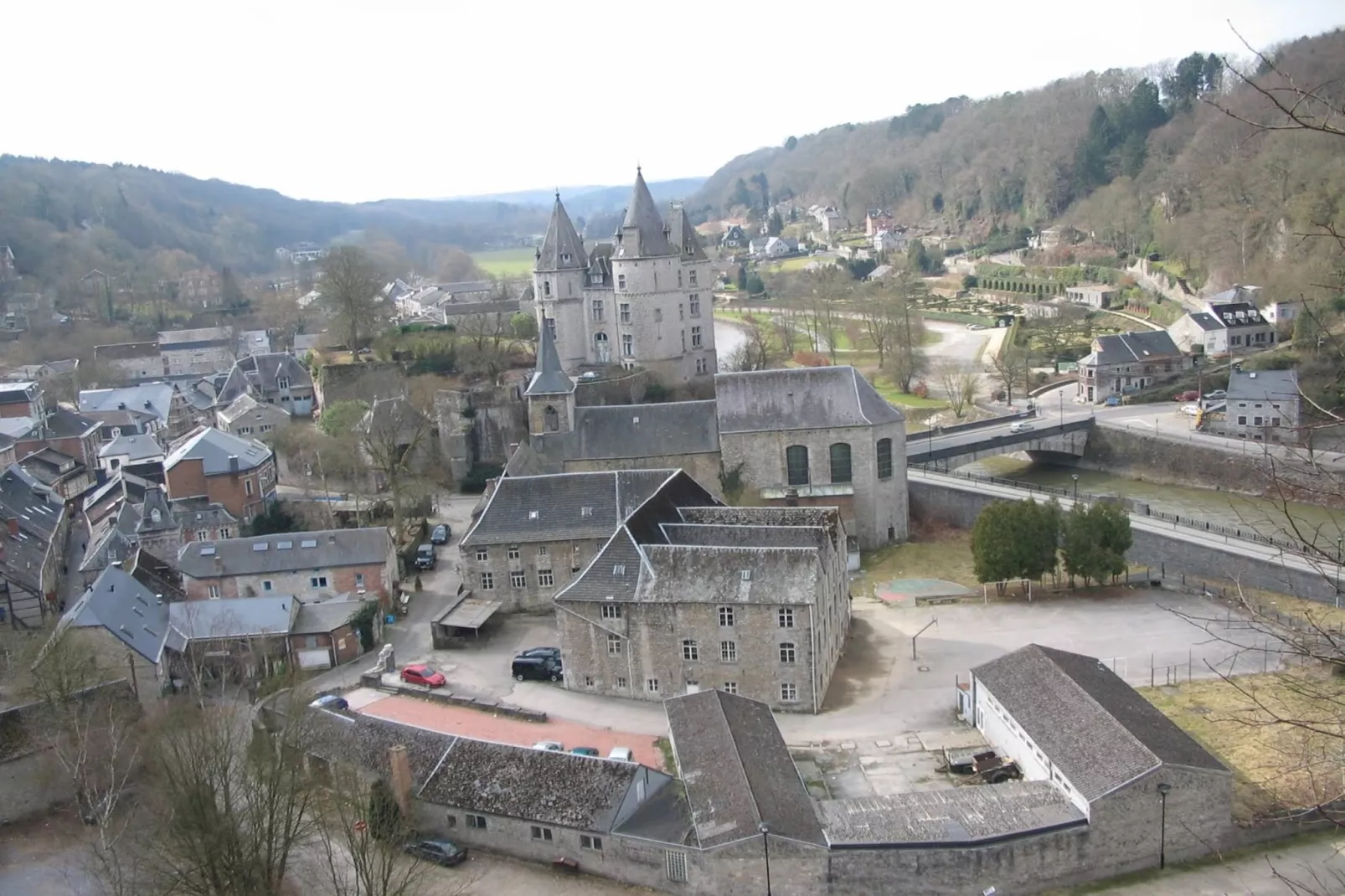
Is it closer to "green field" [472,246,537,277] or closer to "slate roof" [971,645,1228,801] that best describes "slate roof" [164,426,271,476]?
"slate roof" [971,645,1228,801]

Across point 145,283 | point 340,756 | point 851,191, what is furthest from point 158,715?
point 851,191

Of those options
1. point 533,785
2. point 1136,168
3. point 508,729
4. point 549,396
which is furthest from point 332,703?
point 1136,168

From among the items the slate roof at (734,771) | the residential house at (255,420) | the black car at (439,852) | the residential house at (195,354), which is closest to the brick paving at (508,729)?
the slate roof at (734,771)

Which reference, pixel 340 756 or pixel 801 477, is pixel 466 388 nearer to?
pixel 801 477

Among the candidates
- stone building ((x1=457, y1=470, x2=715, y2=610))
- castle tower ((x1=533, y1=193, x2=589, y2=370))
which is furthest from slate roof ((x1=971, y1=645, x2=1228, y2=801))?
castle tower ((x1=533, y1=193, x2=589, y2=370))

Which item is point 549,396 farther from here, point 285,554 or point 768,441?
point 285,554

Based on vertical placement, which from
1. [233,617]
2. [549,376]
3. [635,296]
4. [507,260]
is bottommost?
[233,617]

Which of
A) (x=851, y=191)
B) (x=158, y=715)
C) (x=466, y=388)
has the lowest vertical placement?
(x=158, y=715)
